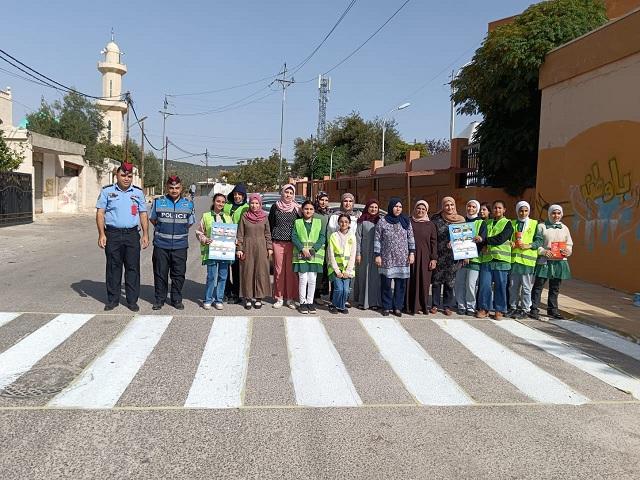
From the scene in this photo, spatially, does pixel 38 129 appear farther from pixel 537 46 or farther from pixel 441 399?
pixel 441 399

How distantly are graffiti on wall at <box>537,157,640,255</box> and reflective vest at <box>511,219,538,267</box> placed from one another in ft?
10.9

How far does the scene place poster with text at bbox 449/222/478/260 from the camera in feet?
26.0

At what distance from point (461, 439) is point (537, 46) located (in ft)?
41.6

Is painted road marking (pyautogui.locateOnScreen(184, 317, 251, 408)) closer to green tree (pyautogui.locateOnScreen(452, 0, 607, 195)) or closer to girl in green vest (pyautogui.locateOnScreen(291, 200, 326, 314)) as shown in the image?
girl in green vest (pyautogui.locateOnScreen(291, 200, 326, 314))

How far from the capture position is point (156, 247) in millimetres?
7852

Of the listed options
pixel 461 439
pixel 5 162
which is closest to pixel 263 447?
pixel 461 439

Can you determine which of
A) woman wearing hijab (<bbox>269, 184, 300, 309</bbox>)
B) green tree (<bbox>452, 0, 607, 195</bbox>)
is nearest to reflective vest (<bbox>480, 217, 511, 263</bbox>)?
woman wearing hijab (<bbox>269, 184, 300, 309</bbox>)

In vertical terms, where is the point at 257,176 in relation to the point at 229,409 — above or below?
above

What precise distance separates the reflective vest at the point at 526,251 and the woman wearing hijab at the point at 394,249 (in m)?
1.49

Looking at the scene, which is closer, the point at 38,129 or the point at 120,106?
the point at 38,129

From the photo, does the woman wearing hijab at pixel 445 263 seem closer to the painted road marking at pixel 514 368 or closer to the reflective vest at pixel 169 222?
the painted road marking at pixel 514 368

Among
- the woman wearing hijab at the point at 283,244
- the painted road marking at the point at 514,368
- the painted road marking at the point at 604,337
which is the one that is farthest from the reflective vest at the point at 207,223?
the painted road marking at the point at 604,337

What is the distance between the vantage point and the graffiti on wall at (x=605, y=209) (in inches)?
406

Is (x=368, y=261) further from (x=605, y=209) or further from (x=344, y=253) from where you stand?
(x=605, y=209)
